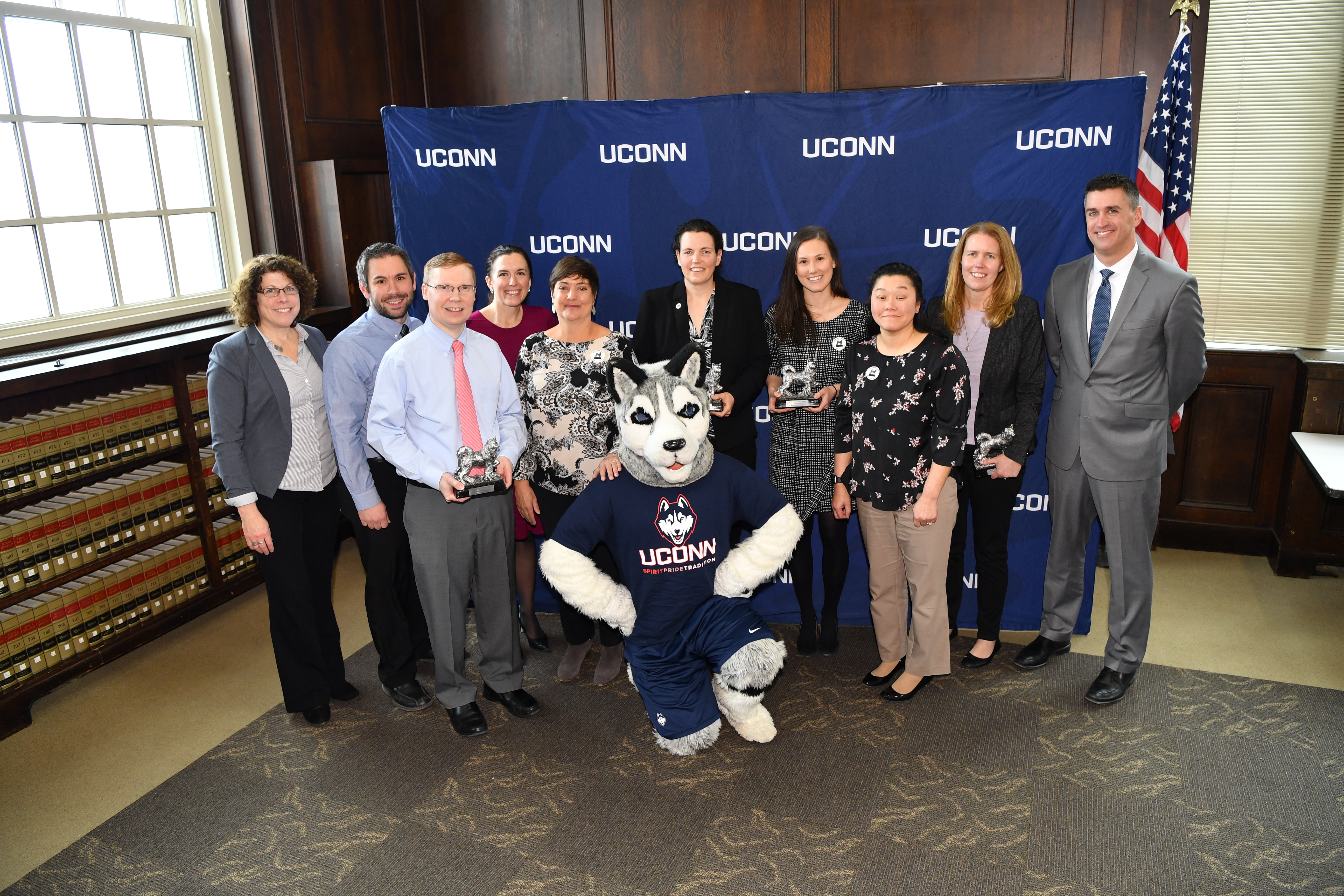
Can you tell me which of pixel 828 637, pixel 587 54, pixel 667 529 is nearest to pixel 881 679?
pixel 828 637

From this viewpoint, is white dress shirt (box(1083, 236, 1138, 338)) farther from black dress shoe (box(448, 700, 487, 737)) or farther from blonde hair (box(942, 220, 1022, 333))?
black dress shoe (box(448, 700, 487, 737))

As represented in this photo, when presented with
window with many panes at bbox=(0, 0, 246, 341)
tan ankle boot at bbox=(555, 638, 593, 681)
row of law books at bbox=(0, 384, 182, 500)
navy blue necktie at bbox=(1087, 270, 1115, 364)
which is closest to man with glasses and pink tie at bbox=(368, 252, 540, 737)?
tan ankle boot at bbox=(555, 638, 593, 681)

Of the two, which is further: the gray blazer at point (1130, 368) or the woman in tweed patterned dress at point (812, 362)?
the woman in tweed patterned dress at point (812, 362)

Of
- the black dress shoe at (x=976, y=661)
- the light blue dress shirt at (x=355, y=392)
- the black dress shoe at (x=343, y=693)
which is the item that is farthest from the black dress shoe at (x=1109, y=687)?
the black dress shoe at (x=343, y=693)

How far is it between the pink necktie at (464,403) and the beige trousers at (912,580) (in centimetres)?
139

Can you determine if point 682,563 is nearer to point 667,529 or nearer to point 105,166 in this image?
point 667,529

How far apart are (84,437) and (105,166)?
1513mm

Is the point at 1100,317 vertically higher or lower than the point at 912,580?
higher

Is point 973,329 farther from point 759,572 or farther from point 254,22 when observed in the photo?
point 254,22

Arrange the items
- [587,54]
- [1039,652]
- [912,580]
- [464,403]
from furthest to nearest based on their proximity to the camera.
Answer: [587,54], [1039,652], [912,580], [464,403]

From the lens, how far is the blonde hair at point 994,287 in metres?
3.04

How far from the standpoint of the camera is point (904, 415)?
9.67ft

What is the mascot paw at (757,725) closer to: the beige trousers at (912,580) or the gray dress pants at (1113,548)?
the beige trousers at (912,580)

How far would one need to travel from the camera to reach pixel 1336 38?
404 cm
